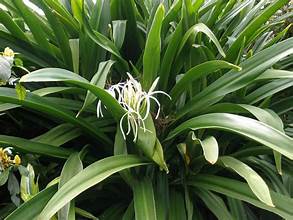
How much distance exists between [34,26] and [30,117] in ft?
0.78

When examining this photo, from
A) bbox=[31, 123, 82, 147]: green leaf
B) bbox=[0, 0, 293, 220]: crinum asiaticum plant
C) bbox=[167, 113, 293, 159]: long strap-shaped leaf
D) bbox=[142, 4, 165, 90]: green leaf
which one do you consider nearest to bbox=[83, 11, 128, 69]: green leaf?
bbox=[0, 0, 293, 220]: crinum asiaticum plant

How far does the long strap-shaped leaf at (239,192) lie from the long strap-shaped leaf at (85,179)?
158 millimetres

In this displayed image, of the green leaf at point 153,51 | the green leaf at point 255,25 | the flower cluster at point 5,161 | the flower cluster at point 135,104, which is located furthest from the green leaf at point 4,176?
the green leaf at point 255,25

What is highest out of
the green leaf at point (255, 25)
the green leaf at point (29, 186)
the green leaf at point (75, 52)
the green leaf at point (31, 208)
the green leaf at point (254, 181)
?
the green leaf at point (255, 25)

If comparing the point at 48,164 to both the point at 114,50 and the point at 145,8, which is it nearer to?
the point at 114,50

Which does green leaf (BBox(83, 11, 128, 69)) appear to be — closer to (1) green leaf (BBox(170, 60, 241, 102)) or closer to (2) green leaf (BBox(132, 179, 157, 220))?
(1) green leaf (BBox(170, 60, 241, 102))

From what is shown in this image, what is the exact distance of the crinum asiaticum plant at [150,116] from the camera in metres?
0.86

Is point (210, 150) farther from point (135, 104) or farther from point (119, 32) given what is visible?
point (119, 32)

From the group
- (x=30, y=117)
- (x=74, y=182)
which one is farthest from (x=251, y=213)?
(x=30, y=117)

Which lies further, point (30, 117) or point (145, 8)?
point (145, 8)

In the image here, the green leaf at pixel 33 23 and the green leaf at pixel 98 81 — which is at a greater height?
the green leaf at pixel 33 23

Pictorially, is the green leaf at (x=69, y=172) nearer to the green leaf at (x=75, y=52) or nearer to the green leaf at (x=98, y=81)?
the green leaf at (x=98, y=81)

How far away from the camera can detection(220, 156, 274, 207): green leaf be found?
0.75 metres

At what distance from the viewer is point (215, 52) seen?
126 centimetres
